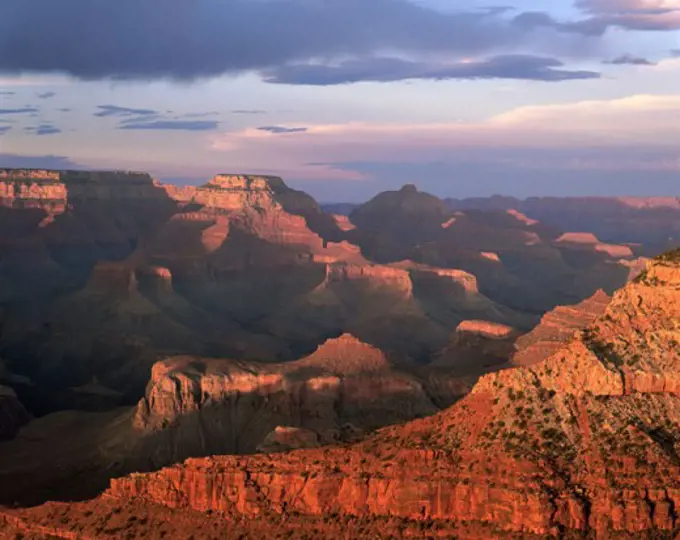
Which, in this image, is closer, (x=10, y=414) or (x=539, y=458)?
(x=539, y=458)

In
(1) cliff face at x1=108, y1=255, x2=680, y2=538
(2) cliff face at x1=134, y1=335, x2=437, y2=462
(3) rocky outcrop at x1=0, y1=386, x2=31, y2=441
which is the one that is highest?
(1) cliff face at x1=108, y1=255, x2=680, y2=538

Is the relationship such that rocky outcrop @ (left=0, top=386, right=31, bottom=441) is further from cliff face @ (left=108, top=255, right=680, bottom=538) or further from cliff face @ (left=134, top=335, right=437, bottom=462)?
cliff face @ (left=108, top=255, right=680, bottom=538)

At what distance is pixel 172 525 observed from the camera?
195 feet

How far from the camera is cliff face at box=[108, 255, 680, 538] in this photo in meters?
Result: 49.6

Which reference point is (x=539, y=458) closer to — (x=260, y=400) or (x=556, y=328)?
(x=260, y=400)

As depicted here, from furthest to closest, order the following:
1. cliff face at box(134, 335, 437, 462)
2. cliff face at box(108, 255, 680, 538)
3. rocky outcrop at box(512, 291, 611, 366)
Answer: rocky outcrop at box(512, 291, 611, 366) < cliff face at box(134, 335, 437, 462) < cliff face at box(108, 255, 680, 538)

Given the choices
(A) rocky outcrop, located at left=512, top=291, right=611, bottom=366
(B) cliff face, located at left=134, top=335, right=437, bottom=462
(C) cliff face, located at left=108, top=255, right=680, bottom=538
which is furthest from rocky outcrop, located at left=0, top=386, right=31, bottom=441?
(C) cliff face, located at left=108, top=255, right=680, bottom=538

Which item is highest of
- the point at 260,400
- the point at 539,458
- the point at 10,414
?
the point at 539,458

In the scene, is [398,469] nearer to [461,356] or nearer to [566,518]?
[566,518]

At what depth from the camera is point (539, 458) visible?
51875mm

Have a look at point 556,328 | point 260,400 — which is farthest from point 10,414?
point 556,328

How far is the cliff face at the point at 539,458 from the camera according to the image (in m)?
49.6

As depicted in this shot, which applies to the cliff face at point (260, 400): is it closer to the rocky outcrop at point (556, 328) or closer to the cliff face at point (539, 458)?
the rocky outcrop at point (556, 328)

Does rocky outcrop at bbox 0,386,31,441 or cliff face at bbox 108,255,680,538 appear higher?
cliff face at bbox 108,255,680,538
